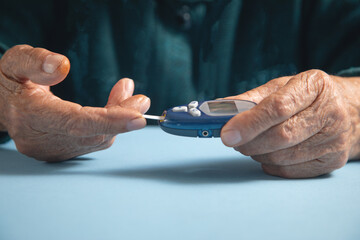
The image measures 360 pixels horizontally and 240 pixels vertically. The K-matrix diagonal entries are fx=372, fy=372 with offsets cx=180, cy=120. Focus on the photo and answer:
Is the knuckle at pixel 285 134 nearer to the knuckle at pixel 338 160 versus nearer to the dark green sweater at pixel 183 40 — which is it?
the knuckle at pixel 338 160

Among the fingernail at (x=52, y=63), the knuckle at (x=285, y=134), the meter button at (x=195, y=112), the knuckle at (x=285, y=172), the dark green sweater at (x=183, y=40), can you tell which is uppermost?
the dark green sweater at (x=183, y=40)

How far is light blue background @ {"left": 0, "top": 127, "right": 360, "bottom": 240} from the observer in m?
0.44

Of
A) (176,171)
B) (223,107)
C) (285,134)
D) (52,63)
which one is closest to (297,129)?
(285,134)

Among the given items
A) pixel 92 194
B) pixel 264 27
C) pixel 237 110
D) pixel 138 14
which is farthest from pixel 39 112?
pixel 264 27

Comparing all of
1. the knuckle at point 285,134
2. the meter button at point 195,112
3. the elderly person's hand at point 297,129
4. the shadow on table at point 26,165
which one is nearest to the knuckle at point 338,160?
the elderly person's hand at point 297,129

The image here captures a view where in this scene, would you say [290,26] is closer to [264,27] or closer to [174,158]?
[264,27]

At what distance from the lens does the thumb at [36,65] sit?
0.65 meters

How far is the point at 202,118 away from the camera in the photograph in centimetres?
60

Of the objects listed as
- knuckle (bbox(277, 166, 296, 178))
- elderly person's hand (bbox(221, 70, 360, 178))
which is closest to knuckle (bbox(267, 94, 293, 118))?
elderly person's hand (bbox(221, 70, 360, 178))

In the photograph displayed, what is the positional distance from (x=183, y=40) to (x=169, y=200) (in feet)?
2.18

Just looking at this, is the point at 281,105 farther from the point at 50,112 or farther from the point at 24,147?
the point at 24,147

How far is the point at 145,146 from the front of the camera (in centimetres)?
92

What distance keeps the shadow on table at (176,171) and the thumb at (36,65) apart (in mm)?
170

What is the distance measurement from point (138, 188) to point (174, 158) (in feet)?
0.70
